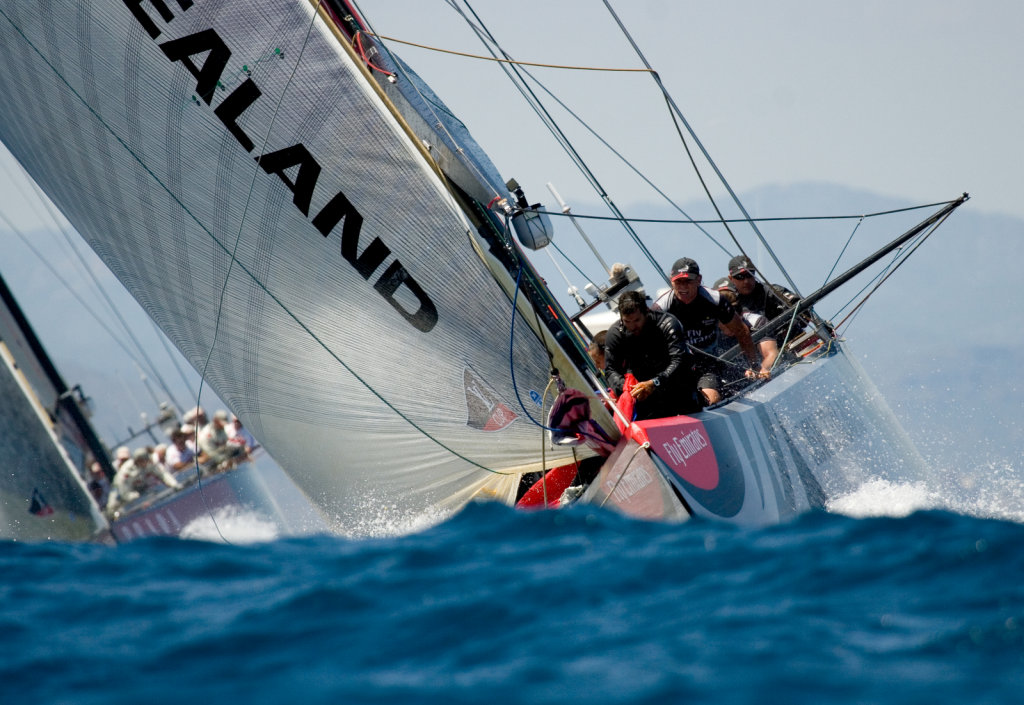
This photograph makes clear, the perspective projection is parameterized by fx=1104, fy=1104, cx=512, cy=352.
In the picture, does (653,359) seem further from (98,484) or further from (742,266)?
(98,484)

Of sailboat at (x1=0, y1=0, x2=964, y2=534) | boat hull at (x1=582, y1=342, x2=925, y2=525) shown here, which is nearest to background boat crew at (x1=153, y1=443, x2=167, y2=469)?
sailboat at (x1=0, y1=0, x2=964, y2=534)

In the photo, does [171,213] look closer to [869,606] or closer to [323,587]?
[323,587]

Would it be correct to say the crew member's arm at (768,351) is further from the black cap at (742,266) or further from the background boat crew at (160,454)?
the background boat crew at (160,454)

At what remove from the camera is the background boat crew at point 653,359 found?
535 cm

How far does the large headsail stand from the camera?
5.13 metres

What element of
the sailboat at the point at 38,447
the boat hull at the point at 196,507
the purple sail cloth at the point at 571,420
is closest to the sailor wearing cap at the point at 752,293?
the purple sail cloth at the point at 571,420

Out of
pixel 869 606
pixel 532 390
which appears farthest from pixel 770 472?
pixel 869 606

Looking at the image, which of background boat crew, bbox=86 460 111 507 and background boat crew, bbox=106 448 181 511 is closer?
background boat crew, bbox=86 460 111 507

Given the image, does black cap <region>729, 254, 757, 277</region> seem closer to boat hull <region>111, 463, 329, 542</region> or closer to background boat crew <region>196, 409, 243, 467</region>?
boat hull <region>111, 463, 329, 542</region>

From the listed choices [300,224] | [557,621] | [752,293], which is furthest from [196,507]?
[557,621]

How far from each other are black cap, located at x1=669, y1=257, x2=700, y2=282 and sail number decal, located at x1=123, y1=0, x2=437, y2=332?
5.81 feet

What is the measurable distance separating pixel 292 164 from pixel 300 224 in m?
0.28

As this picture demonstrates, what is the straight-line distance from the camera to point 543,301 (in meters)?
5.41

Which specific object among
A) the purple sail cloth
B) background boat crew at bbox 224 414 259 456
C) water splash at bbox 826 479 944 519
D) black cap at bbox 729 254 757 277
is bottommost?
water splash at bbox 826 479 944 519
